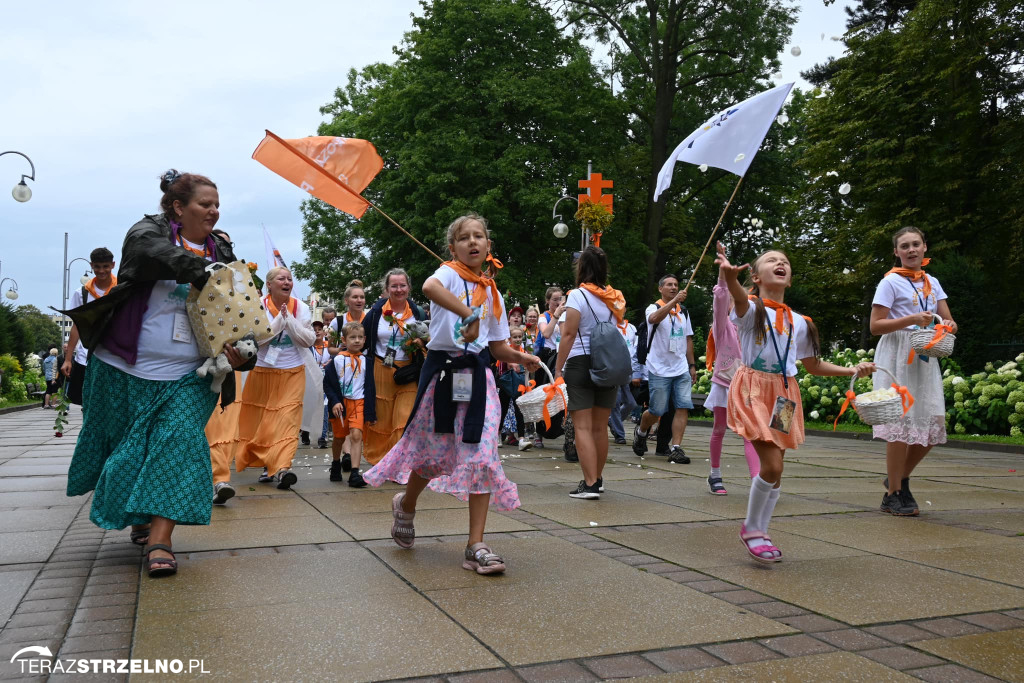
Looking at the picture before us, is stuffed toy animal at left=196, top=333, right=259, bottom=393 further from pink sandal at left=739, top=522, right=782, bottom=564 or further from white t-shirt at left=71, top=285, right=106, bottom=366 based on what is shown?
white t-shirt at left=71, top=285, right=106, bottom=366

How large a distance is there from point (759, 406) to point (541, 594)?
168 cm

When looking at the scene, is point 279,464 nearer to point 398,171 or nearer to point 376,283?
point 398,171

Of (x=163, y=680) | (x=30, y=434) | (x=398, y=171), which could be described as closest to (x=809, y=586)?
(x=163, y=680)

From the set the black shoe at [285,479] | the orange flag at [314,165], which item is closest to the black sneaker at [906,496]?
the orange flag at [314,165]

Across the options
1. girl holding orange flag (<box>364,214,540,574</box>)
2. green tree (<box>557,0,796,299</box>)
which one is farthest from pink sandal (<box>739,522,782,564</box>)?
green tree (<box>557,0,796,299</box>)

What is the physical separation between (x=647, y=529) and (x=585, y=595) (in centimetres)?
184

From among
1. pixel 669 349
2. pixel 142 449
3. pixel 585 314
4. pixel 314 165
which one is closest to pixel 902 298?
pixel 585 314

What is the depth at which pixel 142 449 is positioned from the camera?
483cm

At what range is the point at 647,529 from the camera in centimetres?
605

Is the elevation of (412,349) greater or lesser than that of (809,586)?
greater

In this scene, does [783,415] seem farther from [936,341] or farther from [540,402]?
[936,341]

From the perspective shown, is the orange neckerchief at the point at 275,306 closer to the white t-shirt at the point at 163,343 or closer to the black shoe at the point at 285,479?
the black shoe at the point at 285,479

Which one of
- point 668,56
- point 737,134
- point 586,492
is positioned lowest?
point 586,492

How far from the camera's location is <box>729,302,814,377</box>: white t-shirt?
530 cm
